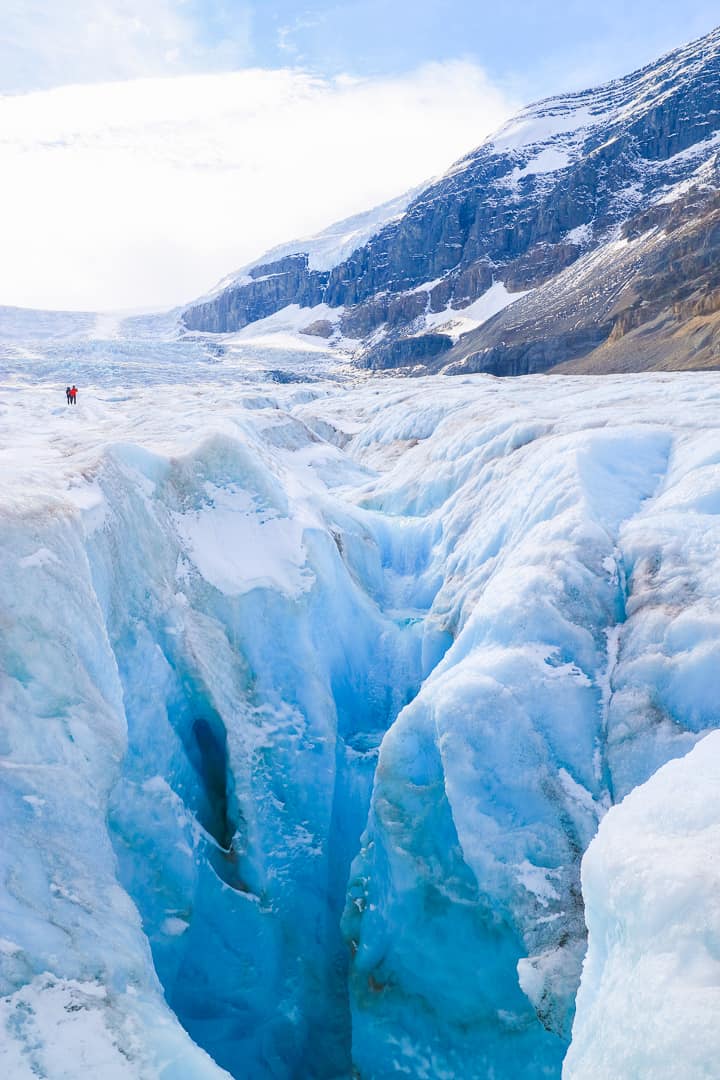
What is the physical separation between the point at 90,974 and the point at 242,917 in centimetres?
331

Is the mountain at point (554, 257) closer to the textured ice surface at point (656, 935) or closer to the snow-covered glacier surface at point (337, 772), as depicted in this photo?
the snow-covered glacier surface at point (337, 772)

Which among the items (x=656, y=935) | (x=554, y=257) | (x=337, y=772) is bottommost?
(x=337, y=772)

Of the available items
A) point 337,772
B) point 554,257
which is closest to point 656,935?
point 337,772

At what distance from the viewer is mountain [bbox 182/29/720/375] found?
56.6 m

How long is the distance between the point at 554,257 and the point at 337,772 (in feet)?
314

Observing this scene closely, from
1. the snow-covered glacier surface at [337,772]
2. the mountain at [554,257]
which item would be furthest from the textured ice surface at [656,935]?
the mountain at [554,257]

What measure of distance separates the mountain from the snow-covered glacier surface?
35593 millimetres

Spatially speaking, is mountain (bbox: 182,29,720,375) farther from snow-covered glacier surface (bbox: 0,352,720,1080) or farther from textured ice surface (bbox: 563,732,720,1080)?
textured ice surface (bbox: 563,732,720,1080)

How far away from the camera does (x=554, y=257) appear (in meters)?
91.8

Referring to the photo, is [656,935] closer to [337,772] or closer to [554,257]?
[337,772]

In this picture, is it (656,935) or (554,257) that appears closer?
(656,935)

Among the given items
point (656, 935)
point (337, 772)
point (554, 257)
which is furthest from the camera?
point (554, 257)

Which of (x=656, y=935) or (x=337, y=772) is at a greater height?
(x=656, y=935)

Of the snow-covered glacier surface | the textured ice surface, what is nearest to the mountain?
the snow-covered glacier surface
